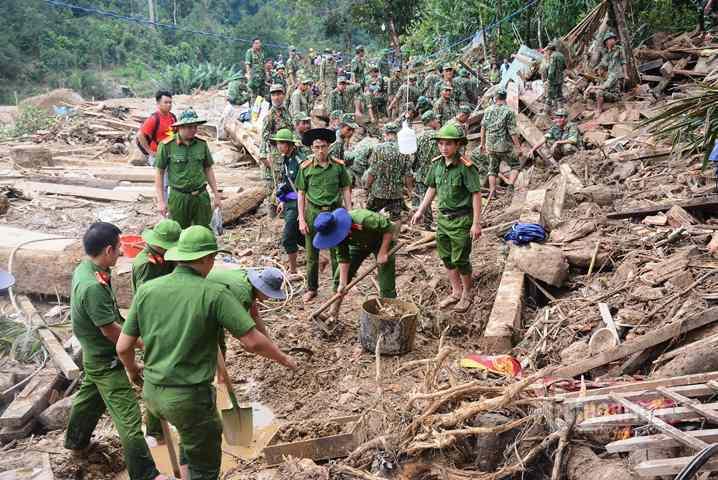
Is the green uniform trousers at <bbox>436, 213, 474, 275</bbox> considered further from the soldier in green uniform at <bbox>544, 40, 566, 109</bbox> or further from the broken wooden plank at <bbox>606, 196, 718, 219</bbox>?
the soldier in green uniform at <bbox>544, 40, 566, 109</bbox>

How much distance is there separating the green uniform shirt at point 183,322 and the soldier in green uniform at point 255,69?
1413cm

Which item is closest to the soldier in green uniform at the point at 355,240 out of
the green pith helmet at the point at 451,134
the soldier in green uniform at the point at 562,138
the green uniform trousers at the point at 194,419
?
the green pith helmet at the point at 451,134

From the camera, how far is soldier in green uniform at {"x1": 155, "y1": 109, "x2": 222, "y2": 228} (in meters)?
6.98

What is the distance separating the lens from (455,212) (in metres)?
6.62

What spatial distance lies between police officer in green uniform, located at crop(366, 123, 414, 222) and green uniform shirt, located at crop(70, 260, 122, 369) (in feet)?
16.8

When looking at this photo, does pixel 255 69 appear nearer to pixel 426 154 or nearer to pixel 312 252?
pixel 426 154

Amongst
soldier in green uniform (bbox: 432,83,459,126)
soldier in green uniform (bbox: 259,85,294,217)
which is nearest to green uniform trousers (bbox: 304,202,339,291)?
soldier in green uniform (bbox: 259,85,294,217)

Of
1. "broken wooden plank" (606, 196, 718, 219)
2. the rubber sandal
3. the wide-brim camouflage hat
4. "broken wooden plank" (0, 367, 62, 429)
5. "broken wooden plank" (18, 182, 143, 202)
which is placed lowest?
the rubber sandal

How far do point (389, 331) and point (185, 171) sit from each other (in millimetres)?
3060

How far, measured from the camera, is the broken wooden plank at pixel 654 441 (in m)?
3.21

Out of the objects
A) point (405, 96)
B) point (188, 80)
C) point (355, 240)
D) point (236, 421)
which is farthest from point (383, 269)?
point (188, 80)

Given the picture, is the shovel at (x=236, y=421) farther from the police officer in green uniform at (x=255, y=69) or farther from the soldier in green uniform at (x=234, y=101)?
the police officer in green uniform at (x=255, y=69)

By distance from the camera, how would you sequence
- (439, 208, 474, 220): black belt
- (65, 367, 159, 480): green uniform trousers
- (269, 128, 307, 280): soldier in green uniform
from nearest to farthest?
1. (65, 367, 159, 480): green uniform trousers
2. (439, 208, 474, 220): black belt
3. (269, 128, 307, 280): soldier in green uniform

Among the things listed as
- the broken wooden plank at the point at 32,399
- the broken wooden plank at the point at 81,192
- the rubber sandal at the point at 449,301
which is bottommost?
the rubber sandal at the point at 449,301
